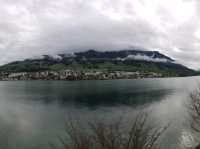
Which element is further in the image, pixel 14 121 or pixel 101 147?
pixel 14 121

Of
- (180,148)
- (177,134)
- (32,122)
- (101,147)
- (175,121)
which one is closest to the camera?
(101,147)

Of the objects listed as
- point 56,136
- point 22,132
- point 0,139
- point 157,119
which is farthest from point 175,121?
point 0,139

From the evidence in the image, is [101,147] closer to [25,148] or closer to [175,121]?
[25,148]

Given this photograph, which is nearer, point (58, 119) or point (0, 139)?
point (0, 139)

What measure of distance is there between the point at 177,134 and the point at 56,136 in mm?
23178

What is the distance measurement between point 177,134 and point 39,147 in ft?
82.7

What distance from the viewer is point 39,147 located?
34.9m

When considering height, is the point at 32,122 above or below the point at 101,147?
below

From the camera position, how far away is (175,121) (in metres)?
49.7

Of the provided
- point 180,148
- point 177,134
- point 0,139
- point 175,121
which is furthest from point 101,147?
point 175,121

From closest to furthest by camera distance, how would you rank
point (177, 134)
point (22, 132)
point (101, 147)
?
point (101, 147)
point (177, 134)
point (22, 132)

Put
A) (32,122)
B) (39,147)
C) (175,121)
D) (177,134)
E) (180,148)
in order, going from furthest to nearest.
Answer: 1. (32,122)
2. (175,121)
3. (177,134)
4. (39,147)
5. (180,148)

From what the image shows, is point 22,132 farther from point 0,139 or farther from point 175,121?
point 175,121

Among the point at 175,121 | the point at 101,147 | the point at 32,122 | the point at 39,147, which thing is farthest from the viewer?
the point at 32,122
